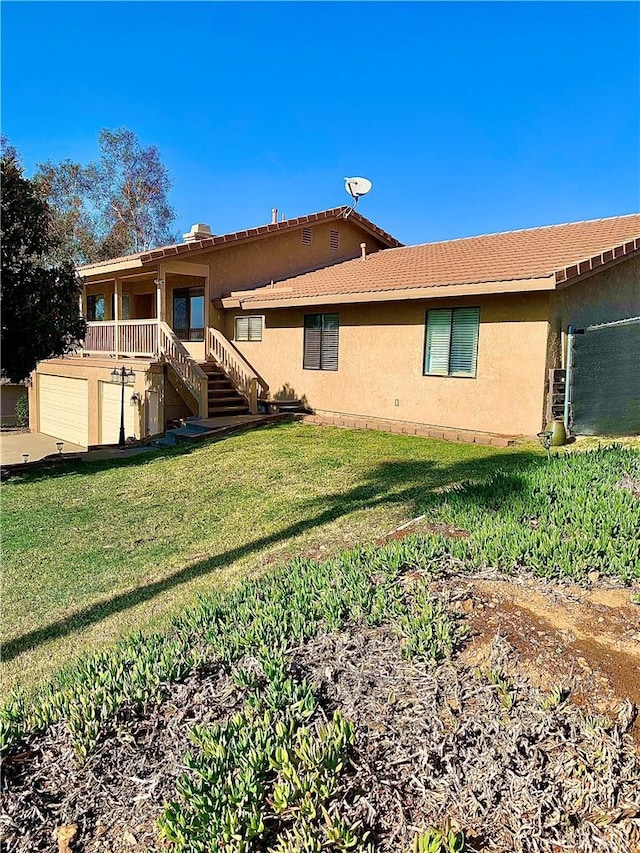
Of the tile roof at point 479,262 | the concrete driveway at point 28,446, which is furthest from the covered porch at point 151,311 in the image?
the concrete driveway at point 28,446

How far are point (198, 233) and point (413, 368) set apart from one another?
949cm

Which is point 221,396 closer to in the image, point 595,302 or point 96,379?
point 96,379

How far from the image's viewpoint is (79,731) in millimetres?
2732

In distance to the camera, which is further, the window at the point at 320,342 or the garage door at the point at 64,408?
the garage door at the point at 64,408

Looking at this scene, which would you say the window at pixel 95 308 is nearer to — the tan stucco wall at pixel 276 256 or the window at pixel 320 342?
the tan stucco wall at pixel 276 256

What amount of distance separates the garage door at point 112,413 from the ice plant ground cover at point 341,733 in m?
14.0

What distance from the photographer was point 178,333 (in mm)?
19875

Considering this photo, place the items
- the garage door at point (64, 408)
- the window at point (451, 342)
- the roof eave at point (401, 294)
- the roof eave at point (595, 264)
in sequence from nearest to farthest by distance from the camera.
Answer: the roof eave at point (595, 264) < the roof eave at point (401, 294) < the window at point (451, 342) < the garage door at point (64, 408)

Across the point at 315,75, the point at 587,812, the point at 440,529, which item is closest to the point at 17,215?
the point at 315,75

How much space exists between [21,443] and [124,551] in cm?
1493

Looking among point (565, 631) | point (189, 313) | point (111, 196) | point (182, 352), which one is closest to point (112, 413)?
point (182, 352)

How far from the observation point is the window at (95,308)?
23.7 meters

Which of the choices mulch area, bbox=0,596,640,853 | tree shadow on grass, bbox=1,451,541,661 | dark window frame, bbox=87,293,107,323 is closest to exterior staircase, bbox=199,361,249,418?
tree shadow on grass, bbox=1,451,541,661

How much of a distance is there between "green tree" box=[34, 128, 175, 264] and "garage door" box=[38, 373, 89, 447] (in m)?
16.0
